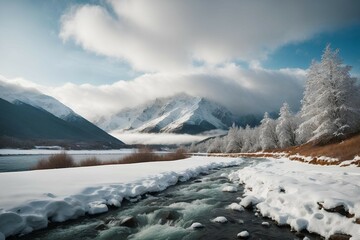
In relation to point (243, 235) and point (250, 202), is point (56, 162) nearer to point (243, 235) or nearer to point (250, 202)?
point (250, 202)

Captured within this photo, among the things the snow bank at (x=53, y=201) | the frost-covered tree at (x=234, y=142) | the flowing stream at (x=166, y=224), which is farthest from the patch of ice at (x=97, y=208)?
the frost-covered tree at (x=234, y=142)

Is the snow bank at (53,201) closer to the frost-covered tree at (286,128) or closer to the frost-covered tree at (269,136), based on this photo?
the frost-covered tree at (286,128)

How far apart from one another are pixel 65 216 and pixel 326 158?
28.3 meters

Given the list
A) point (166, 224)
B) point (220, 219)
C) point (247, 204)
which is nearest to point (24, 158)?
point (166, 224)

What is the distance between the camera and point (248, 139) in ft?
348

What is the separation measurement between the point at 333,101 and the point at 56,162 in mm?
42655

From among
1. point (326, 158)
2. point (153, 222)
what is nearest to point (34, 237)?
point (153, 222)

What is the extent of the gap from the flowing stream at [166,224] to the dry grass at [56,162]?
22.4 metres

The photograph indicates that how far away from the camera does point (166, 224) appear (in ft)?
36.6

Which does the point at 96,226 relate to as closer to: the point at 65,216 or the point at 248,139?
the point at 65,216

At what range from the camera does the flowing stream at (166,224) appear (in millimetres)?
9625

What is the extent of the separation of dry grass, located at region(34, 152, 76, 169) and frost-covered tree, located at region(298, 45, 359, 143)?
37.6 metres

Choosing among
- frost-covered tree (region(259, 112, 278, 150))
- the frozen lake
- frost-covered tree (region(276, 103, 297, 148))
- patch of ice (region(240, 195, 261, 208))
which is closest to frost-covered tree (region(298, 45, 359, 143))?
patch of ice (region(240, 195, 261, 208))

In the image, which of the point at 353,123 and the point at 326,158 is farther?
the point at 353,123
